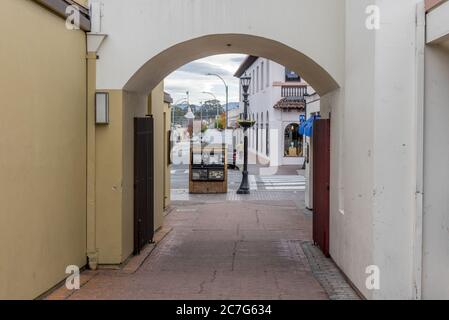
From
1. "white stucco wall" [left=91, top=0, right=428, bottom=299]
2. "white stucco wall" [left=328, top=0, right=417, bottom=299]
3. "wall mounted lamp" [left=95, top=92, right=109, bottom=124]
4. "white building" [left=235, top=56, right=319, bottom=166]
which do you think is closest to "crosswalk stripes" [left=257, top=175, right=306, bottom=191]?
"white building" [left=235, top=56, right=319, bottom=166]

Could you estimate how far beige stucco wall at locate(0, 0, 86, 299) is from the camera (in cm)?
573

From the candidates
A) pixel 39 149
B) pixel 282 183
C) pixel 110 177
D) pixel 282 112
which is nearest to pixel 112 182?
pixel 110 177

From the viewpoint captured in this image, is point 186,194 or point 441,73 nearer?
point 441,73

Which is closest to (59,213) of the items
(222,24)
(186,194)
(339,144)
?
(222,24)

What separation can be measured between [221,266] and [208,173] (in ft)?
40.5

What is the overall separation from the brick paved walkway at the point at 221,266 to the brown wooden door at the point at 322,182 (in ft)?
1.62

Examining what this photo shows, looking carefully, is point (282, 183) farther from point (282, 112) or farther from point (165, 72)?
point (165, 72)

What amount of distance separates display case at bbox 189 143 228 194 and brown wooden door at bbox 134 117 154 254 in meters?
10.4

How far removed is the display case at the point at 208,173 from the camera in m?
21.3

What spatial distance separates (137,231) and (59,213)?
8.21ft

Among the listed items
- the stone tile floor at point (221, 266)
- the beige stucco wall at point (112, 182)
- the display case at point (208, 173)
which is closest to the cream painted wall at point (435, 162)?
the stone tile floor at point (221, 266)

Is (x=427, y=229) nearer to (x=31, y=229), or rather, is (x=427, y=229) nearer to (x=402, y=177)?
(x=402, y=177)

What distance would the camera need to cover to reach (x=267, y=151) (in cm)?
3903

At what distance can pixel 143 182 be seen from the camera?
33.0 feet
